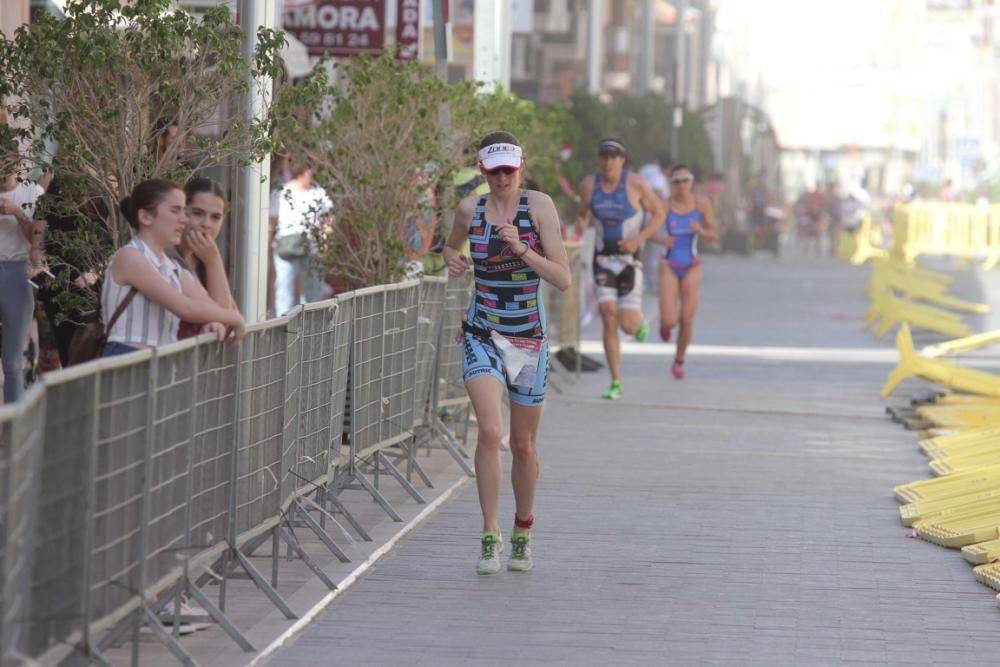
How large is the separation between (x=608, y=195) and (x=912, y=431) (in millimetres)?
2894

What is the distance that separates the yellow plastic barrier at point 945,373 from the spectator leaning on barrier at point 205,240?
809 cm

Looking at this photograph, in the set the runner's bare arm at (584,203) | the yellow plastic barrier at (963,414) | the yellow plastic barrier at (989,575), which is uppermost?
the runner's bare arm at (584,203)

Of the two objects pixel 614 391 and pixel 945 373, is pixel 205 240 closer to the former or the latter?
pixel 614 391

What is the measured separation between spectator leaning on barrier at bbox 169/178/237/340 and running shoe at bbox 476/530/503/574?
1467 millimetres

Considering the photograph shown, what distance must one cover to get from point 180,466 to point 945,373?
9562 millimetres

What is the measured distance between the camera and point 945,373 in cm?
1535

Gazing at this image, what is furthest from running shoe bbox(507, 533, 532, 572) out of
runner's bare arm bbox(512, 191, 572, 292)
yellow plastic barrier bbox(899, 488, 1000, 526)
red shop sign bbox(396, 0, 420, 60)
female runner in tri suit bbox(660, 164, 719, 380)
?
red shop sign bbox(396, 0, 420, 60)

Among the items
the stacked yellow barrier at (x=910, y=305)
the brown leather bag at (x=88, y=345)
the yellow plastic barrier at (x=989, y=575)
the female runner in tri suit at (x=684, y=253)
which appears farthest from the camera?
the stacked yellow barrier at (x=910, y=305)

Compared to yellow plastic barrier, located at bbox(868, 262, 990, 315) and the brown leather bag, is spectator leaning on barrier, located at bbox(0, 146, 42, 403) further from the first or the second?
yellow plastic barrier, located at bbox(868, 262, 990, 315)

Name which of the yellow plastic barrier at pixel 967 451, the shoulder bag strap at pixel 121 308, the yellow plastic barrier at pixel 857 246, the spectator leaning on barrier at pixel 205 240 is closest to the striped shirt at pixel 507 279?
the spectator leaning on barrier at pixel 205 240

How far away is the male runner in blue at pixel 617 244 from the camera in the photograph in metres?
15.7

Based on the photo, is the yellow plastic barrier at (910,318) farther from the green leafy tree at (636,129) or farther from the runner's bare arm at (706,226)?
the runner's bare arm at (706,226)

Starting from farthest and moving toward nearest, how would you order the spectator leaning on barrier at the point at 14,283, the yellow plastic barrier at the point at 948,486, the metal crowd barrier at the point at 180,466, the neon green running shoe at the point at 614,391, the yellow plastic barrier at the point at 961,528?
1. the neon green running shoe at the point at 614,391
2. the spectator leaning on barrier at the point at 14,283
3. the yellow plastic barrier at the point at 948,486
4. the yellow plastic barrier at the point at 961,528
5. the metal crowd barrier at the point at 180,466

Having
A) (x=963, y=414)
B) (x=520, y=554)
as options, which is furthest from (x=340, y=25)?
(x=520, y=554)
